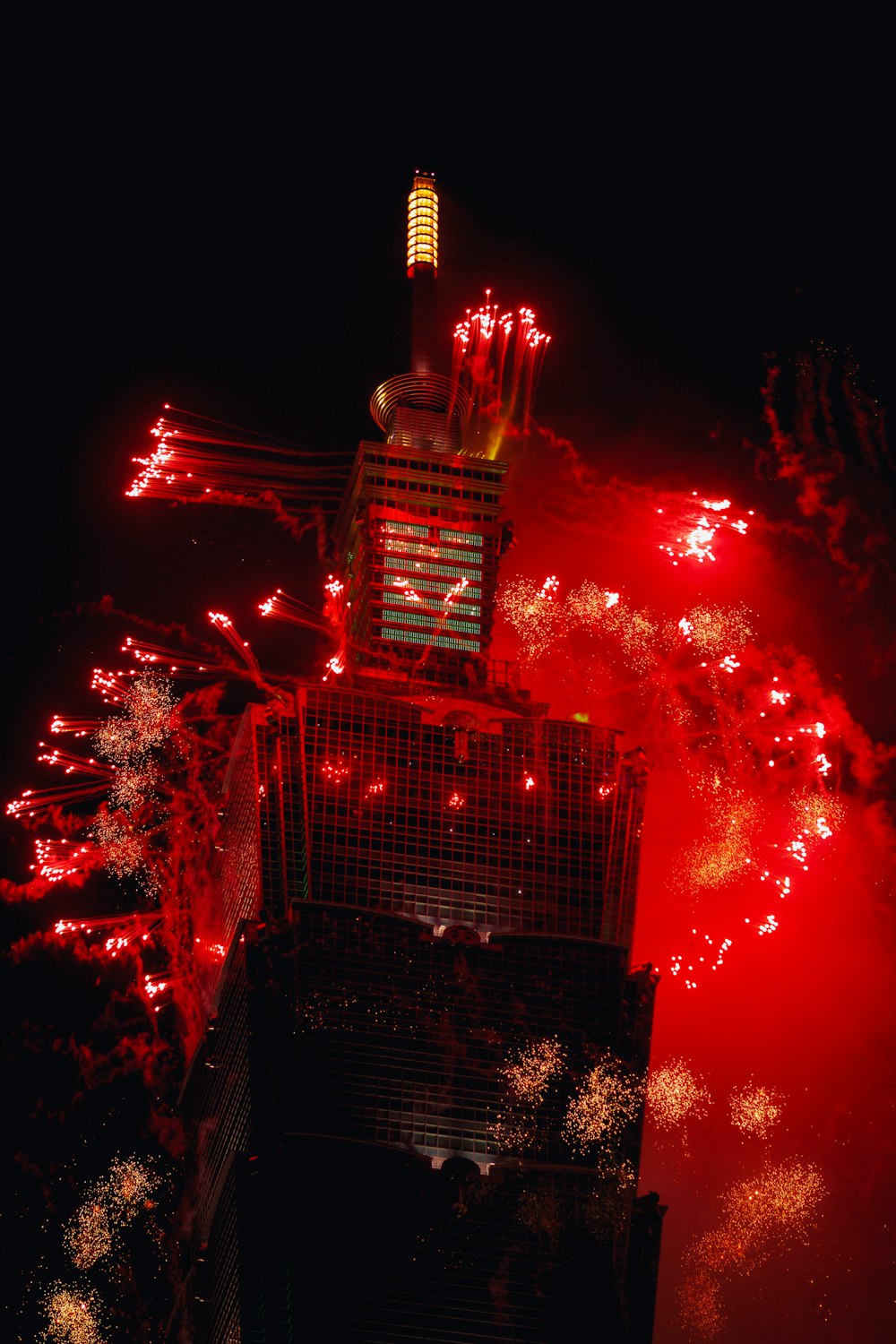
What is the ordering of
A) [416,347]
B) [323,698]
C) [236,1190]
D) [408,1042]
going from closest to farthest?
[236,1190]
[408,1042]
[323,698]
[416,347]

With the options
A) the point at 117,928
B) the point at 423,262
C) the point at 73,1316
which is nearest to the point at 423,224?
the point at 423,262

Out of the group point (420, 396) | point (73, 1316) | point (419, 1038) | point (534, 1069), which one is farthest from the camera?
point (420, 396)

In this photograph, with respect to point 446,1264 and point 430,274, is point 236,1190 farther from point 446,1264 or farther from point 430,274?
point 430,274

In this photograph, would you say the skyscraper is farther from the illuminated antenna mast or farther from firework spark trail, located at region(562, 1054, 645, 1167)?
the illuminated antenna mast

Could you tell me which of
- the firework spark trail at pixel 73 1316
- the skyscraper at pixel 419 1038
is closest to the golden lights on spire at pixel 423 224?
the skyscraper at pixel 419 1038

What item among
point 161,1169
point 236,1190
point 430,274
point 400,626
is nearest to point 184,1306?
point 161,1169

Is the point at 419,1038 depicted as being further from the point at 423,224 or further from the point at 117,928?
the point at 423,224

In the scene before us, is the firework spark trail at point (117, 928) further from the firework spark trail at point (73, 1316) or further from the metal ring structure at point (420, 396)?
the metal ring structure at point (420, 396)
